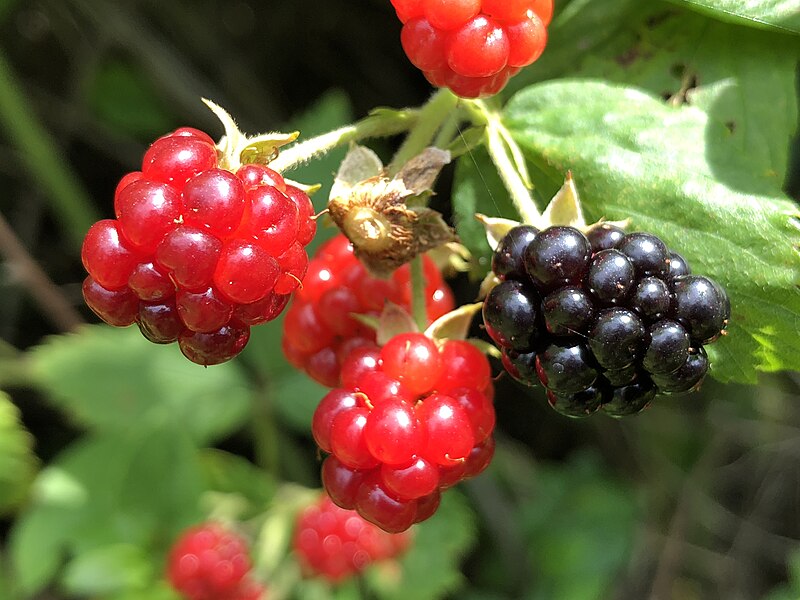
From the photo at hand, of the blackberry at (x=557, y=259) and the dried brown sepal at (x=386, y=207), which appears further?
the dried brown sepal at (x=386, y=207)

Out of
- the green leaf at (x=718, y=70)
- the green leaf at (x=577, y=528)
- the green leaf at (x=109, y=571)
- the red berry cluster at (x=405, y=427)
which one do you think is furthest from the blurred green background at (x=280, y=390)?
the red berry cluster at (x=405, y=427)

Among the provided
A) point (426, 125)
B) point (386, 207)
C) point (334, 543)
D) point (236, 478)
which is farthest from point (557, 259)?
point (236, 478)

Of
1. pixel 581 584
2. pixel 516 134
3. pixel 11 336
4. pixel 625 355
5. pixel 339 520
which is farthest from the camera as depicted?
pixel 11 336

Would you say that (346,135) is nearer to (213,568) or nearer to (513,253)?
(513,253)

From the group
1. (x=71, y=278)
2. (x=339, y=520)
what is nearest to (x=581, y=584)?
(x=339, y=520)

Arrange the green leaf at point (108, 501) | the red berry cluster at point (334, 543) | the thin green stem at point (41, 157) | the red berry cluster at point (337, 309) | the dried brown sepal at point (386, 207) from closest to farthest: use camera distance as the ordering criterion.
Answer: the dried brown sepal at point (386, 207) < the red berry cluster at point (337, 309) < the red berry cluster at point (334, 543) < the green leaf at point (108, 501) < the thin green stem at point (41, 157)

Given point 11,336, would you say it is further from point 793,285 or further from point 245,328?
point 793,285

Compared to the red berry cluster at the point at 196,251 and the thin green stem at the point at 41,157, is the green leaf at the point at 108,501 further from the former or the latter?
the red berry cluster at the point at 196,251
